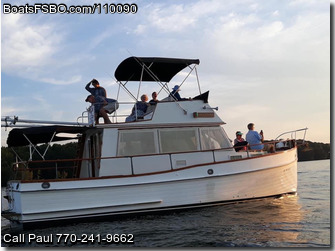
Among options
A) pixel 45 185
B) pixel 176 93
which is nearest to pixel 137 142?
pixel 176 93

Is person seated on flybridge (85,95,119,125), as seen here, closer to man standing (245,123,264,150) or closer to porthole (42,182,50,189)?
porthole (42,182,50,189)

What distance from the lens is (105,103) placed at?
39.1ft

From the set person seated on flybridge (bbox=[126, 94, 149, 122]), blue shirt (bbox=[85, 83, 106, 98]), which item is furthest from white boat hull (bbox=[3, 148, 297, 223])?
blue shirt (bbox=[85, 83, 106, 98])

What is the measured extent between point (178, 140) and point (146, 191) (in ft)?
6.55

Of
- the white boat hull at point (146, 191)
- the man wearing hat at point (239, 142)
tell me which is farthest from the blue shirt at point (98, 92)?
the man wearing hat at point (239, 142)

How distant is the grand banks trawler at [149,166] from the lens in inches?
401

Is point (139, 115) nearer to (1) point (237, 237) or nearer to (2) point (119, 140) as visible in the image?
(2) point (119, 140)

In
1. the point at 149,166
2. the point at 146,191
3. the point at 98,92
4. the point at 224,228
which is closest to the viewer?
the point at 224,228

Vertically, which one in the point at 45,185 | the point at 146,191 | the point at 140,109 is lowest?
the point at 146,191

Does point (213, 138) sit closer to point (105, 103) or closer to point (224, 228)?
point (105, 103)

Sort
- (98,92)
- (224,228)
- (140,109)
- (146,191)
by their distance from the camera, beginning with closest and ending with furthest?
(224,228) < (146,191) < (98,92) < (140,109)

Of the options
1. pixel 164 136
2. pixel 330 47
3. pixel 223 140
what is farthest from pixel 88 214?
pixel 330 47

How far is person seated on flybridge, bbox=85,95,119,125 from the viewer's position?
11836 millimetres

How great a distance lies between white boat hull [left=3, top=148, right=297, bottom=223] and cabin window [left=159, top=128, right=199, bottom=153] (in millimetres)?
1115
